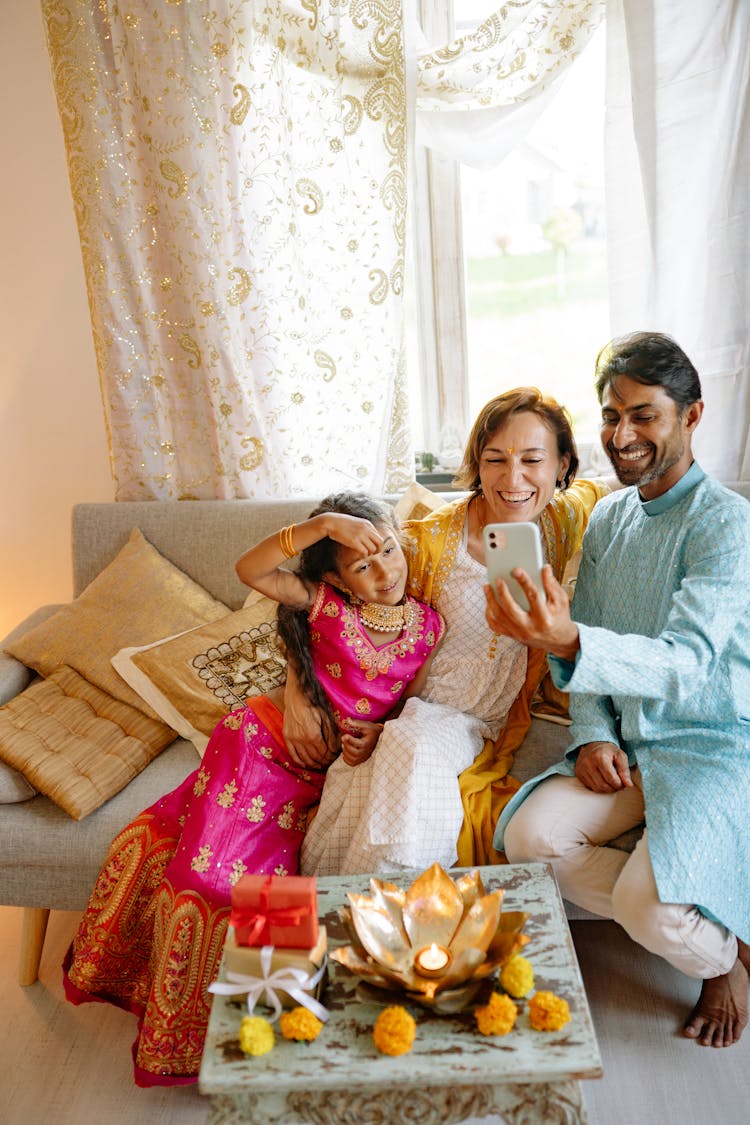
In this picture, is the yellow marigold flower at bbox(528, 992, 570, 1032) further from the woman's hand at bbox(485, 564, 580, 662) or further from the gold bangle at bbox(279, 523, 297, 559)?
the gold bangle at bbox(279, 523, 297, 559)

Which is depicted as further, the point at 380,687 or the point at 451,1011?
the point at 380,687

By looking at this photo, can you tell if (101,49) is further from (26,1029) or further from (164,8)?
(26,1029)

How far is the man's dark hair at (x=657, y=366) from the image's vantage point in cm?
170

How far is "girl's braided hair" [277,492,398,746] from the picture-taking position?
73.4 inches

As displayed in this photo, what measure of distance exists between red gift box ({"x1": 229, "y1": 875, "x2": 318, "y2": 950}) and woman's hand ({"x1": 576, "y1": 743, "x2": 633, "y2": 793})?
69 centimetres

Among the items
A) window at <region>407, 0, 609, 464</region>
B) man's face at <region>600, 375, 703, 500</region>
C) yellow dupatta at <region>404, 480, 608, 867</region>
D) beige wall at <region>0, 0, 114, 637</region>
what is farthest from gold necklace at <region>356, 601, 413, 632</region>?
beige wall at <region>0, 0, 114, 637</region>

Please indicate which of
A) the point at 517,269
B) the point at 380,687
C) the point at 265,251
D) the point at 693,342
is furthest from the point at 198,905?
the point at 517,269

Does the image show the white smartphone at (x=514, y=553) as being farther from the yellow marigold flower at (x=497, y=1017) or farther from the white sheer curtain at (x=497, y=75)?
the white sheer curtain at (x=497, y=75)

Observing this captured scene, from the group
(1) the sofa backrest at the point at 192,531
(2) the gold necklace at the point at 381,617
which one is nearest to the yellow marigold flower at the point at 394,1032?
(2) the gold necklace at the point at 381,617

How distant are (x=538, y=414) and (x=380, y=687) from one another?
2.06ft

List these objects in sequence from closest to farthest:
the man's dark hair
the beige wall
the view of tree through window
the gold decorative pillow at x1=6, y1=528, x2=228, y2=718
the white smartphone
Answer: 1. the white smartphone
2. the man's dark hair
3. the gold decorative pillow at x1=6, y1=528, x2=228, y2=718
4. the view of tree through window
5. the beige wall

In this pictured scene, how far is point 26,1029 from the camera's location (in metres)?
1.88

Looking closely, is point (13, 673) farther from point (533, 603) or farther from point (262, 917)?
point (533, 603)

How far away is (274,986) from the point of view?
1.21 metres
